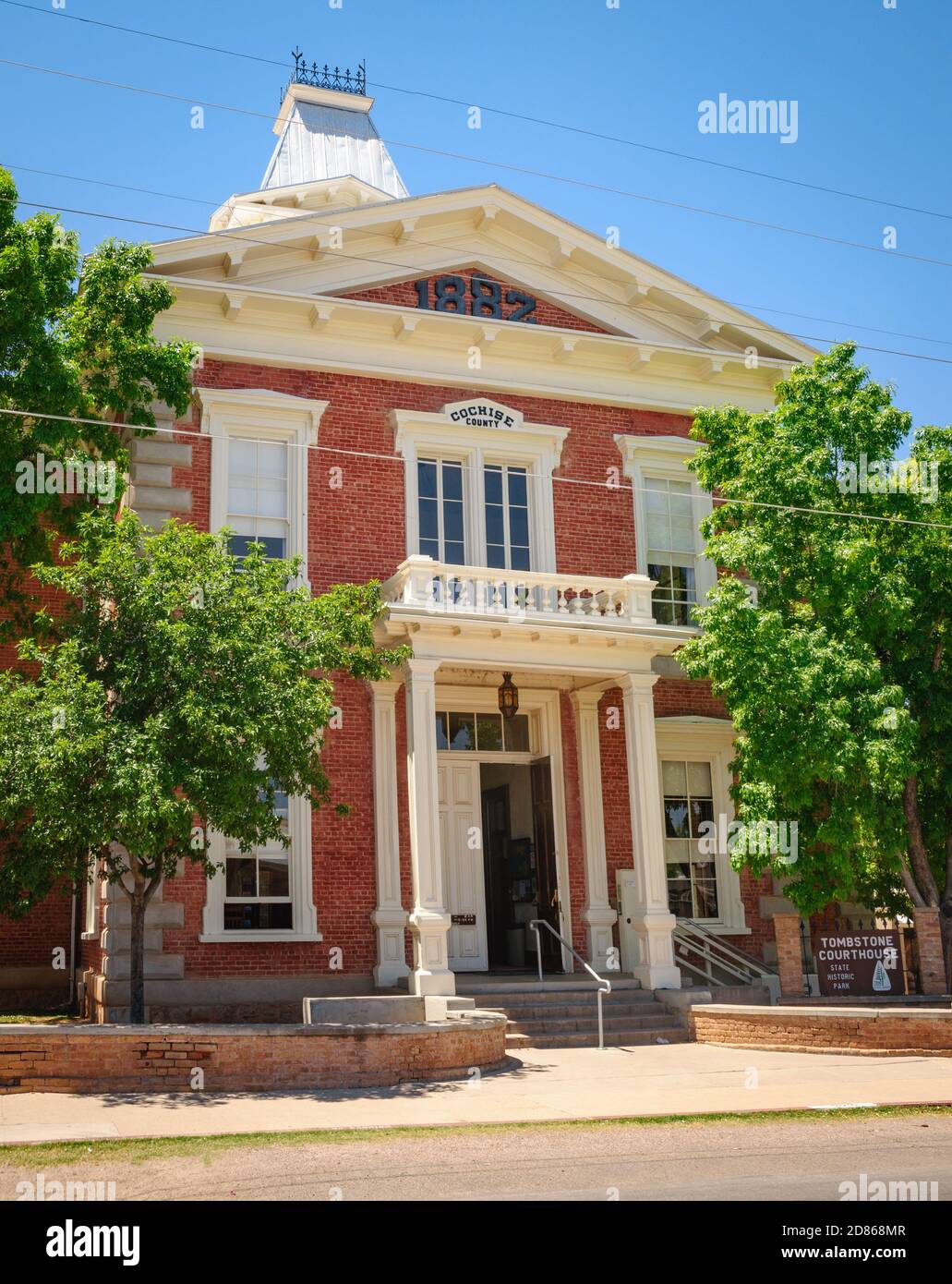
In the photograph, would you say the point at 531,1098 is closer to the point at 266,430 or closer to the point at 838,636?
the point at 838,636

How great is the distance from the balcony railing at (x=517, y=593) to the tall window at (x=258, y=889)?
3.23 m

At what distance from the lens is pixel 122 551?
42.6ft

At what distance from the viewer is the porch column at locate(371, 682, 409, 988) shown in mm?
16625

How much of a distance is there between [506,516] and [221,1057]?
9.94m

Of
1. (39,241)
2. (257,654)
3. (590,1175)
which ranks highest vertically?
(39,241)

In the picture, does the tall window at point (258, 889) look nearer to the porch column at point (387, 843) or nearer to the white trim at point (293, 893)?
the white trim at point (293, 893)

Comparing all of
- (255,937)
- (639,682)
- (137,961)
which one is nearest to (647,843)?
(639,682)

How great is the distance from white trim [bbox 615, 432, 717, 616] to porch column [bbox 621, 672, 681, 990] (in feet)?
10.1

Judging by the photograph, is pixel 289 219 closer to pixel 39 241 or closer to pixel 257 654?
pixel 39 241

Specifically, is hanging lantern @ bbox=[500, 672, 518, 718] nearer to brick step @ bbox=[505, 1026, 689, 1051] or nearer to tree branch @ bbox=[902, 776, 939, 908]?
brick step @ bbox=[505, 1026, 689, 1051]

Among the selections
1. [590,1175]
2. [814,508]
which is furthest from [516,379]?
[590,1175]

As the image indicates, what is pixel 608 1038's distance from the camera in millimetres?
15391
